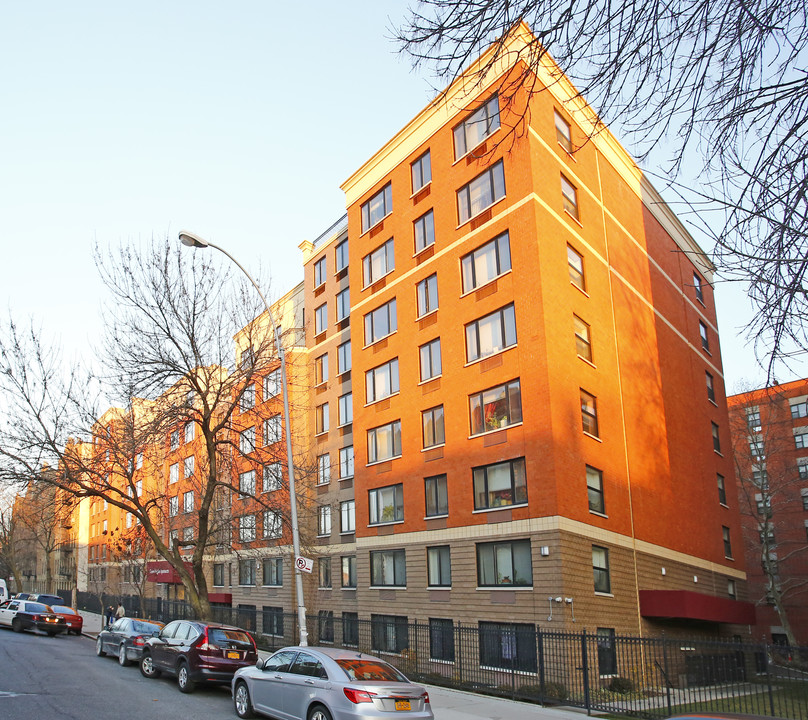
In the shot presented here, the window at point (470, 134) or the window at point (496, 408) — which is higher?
the window at point (470, 134)

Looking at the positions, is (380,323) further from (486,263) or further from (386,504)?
→ (386,504)

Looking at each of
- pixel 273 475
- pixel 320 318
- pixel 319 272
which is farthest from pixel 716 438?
pixel 273 475

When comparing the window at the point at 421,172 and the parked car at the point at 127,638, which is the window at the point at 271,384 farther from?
the window at the point at 421,172

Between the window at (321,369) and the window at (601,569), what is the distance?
18.5m

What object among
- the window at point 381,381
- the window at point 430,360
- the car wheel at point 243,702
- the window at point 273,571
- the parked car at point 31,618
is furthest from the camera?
the window at point 273,571

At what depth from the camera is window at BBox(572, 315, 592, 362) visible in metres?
26.4

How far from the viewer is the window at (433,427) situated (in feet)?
92.4

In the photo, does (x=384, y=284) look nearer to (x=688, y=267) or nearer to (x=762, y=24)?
(x=688, y=267)

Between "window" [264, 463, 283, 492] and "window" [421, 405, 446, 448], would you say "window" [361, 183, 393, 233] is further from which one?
"window" [264, 463, 283, 492]

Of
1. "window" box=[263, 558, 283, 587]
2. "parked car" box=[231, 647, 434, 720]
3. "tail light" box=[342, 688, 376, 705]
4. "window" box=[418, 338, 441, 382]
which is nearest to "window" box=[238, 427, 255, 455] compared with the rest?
"window" box=[418, 338, 441, 382]

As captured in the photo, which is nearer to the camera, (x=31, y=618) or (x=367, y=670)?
(x=367, y=670)

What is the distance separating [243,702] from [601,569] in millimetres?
14212

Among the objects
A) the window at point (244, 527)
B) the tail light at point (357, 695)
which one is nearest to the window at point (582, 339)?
the window at point (244, 527)

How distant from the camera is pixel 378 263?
33500 mm
